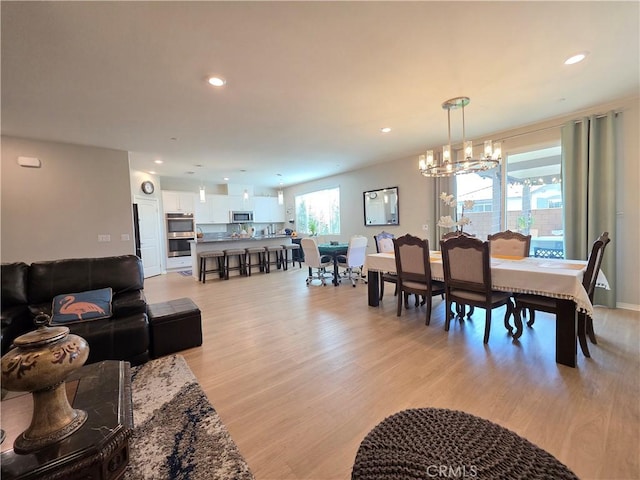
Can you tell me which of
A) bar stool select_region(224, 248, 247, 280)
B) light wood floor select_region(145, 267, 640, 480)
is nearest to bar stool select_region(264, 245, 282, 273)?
bar stool select_region(224, 248, 247, 280)

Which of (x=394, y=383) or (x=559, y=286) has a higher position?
(x=559, y=286)

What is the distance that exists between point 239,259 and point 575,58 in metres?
6.65

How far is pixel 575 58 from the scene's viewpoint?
2.50m

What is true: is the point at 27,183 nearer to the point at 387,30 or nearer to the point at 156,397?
the point at 156,397

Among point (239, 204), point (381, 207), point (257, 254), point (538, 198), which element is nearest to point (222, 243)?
point (257, 254)

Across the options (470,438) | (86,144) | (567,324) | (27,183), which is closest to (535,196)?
(567,324)

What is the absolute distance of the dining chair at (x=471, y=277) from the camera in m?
2.60

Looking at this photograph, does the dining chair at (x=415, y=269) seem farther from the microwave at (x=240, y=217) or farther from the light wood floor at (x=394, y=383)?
the microwave at (x=240, y=217)

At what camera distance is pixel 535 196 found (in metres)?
4.36

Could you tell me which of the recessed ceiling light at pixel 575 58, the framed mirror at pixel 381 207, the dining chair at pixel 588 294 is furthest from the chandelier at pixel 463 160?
the framed mirror at pixel 381 207

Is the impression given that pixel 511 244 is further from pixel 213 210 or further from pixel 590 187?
pixel 213 210

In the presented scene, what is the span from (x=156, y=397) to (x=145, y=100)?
3.07m

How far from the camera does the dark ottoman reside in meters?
2.62

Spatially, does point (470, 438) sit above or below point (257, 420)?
above
